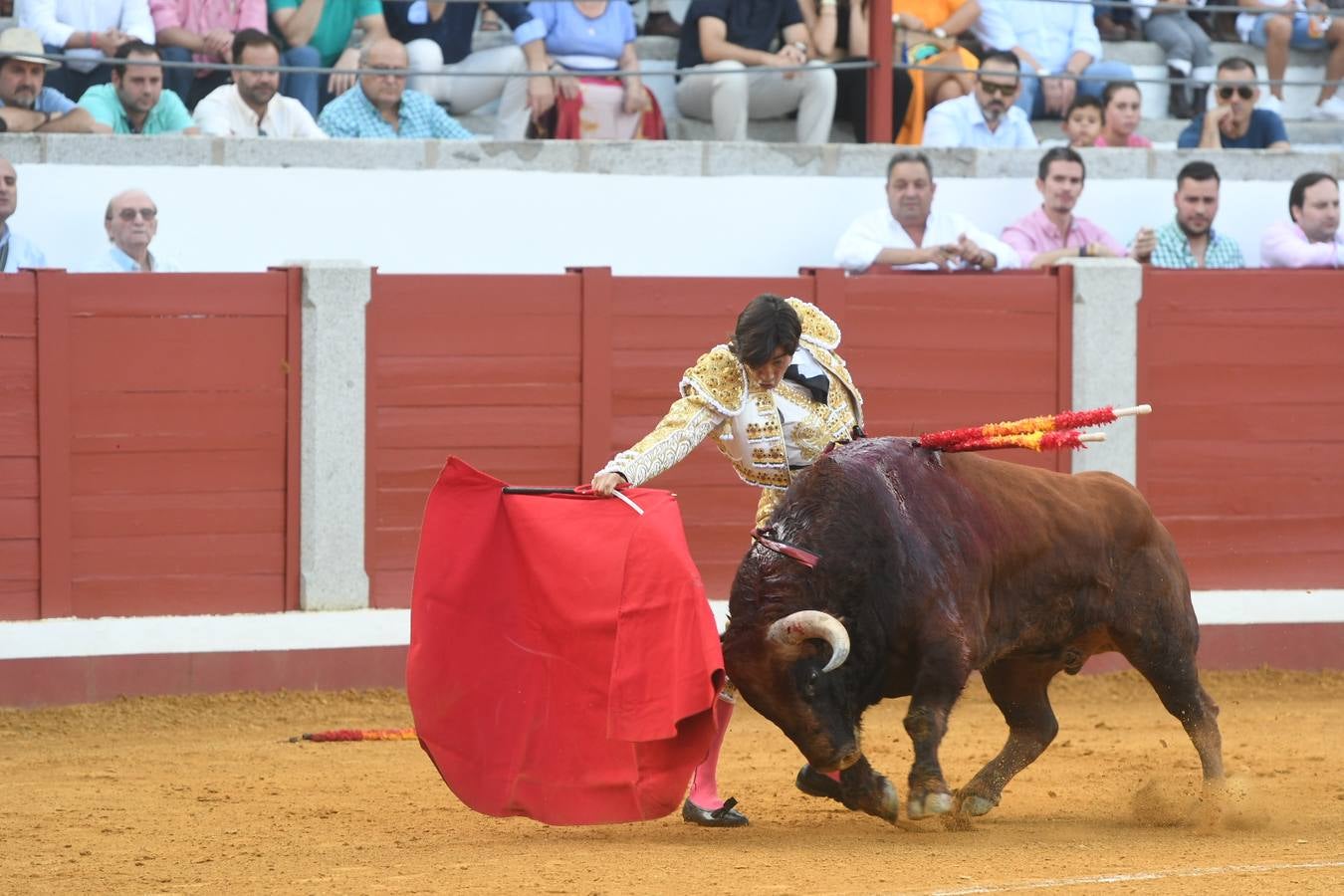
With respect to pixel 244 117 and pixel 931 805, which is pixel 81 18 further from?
pixel 931 805

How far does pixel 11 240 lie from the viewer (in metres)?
7.31

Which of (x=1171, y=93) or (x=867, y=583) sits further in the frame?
(x=1171, y=93)

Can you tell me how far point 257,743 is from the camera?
21.2 feet

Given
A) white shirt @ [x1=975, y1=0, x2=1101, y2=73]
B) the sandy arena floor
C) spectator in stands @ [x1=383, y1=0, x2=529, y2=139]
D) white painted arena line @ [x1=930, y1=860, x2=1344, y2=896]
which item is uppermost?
white shirt @ [x1=975, y1=0, x2=1101, y2=73]

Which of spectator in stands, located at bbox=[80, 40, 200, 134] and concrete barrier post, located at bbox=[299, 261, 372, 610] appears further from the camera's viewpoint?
spectator in stands, located at bbox=[80, 40, 200, 134]

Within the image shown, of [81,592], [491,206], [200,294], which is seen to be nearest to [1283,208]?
[491,206]

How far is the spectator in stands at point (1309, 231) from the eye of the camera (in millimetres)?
8492

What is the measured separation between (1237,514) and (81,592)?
179 inches

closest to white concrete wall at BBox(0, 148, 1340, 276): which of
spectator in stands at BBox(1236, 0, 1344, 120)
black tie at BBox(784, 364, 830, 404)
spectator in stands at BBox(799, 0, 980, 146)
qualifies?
spectator in stands at BBox(799, 0, 980, 146)

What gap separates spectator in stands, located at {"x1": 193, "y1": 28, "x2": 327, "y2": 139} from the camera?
7930 millimetres

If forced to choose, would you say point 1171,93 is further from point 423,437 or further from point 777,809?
point 777,809

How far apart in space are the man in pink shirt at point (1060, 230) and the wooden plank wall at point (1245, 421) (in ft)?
0.93

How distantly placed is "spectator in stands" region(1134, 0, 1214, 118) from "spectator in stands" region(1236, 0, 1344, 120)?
292 mm

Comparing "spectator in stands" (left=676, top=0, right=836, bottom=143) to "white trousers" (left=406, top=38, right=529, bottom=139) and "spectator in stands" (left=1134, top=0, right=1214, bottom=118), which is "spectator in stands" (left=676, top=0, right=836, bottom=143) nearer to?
"white trousers" (left=406, top=38, right=529, bottom=139)
